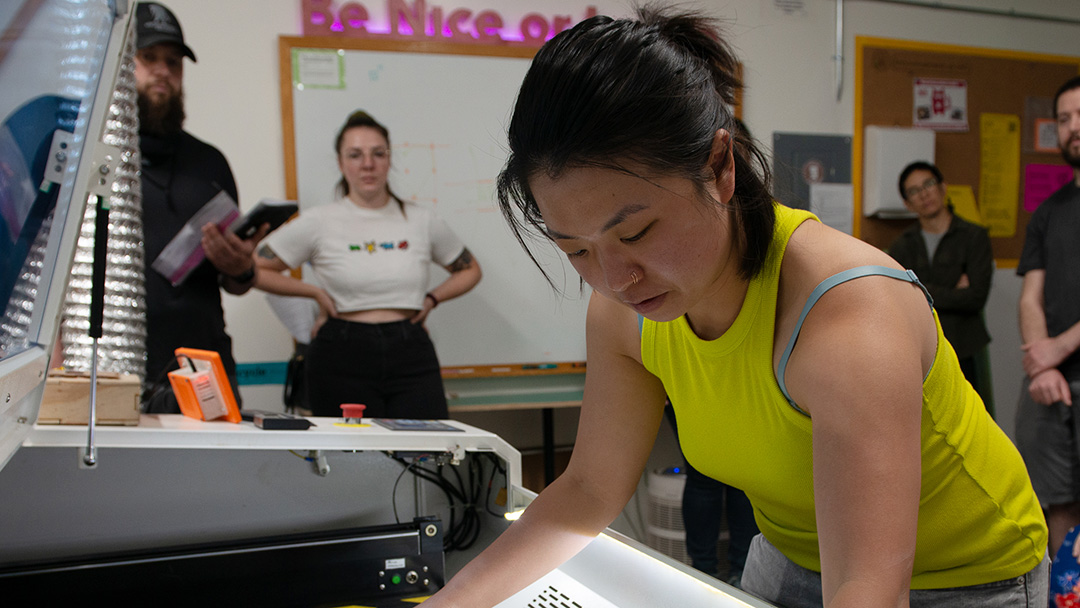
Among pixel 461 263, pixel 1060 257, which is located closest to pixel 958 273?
pixel 1060 257

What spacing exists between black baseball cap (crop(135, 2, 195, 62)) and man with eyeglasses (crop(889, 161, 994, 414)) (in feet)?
9.06

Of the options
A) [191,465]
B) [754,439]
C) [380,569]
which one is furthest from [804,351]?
[191,465]

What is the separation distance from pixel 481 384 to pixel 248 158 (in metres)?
1.23

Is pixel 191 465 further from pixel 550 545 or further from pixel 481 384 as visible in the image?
pixel 481 384

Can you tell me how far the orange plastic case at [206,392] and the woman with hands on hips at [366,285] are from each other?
3.77ft

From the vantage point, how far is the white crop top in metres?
2.56

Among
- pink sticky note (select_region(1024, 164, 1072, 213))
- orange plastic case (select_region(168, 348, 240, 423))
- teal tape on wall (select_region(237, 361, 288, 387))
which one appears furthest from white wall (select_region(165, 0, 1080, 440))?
orange plastic case (select_region(168, 348, 240, 423))

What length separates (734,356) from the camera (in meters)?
0.76

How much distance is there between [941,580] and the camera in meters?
0.84

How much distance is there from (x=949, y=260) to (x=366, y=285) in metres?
2.32

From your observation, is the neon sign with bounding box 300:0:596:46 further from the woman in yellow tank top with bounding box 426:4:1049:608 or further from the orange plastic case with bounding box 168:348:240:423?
the woman in yellow tank top with bounding box 426:4:1049:608

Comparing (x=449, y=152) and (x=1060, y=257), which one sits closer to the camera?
(x=1060, y=257)

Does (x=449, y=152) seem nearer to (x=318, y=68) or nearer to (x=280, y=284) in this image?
(x=318, y=68)

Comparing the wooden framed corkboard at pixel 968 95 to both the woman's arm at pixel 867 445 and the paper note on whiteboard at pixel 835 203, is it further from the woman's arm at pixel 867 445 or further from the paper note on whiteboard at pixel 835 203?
the woman's arm at pixel 867 445
